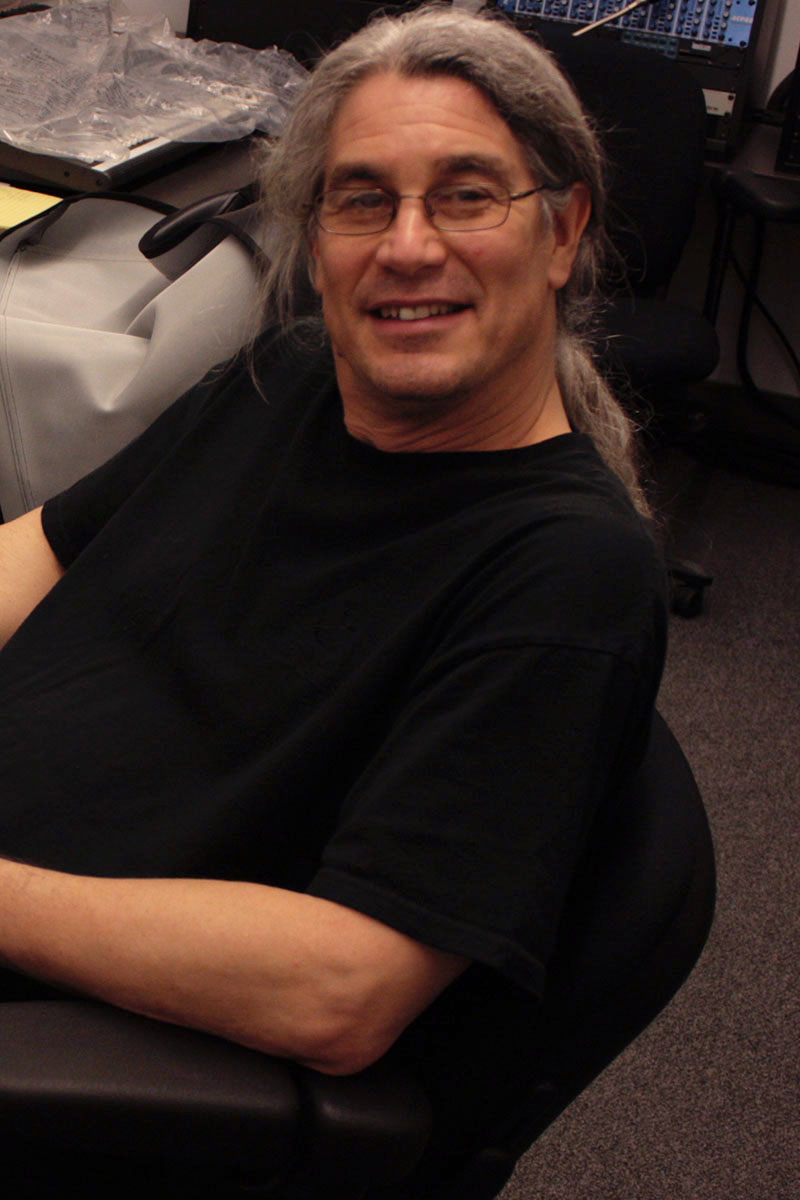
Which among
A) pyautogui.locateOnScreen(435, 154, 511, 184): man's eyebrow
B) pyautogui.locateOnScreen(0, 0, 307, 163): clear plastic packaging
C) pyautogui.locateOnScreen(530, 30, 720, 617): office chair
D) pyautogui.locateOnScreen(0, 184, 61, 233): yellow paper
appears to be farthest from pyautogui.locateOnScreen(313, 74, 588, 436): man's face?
pyautogui.locateOnScreen(530, 30, 720, 617): office chair

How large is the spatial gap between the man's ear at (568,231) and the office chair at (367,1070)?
0.46 metres

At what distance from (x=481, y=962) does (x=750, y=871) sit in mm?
1295

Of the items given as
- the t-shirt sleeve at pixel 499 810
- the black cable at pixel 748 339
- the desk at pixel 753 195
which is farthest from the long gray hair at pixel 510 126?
the black cable at pixel 748 339

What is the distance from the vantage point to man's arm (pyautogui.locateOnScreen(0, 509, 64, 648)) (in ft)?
3.77

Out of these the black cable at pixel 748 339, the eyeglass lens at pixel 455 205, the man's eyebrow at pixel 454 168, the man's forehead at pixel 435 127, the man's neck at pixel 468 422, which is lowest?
the black cable at pixel 748 339

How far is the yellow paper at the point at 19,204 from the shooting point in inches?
58.2

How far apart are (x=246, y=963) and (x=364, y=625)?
Answer: 0.26 meters

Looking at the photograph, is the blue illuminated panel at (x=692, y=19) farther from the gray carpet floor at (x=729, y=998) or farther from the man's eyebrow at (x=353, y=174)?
the man's eyebrow at (x=353, y=174)

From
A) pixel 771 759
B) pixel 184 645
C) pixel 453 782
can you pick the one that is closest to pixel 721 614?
pixel 771 759

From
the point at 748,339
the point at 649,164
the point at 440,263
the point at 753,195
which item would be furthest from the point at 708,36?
the point at 440,263

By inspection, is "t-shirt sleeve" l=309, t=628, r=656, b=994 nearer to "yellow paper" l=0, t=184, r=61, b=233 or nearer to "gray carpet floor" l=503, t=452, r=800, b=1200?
"gray carpet floor" l=503, t=452, r=800, b=1200

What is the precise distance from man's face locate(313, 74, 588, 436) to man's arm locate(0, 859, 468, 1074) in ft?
1.43

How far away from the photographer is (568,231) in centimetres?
101

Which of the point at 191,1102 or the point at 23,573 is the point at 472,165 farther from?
the point at 191,1102
